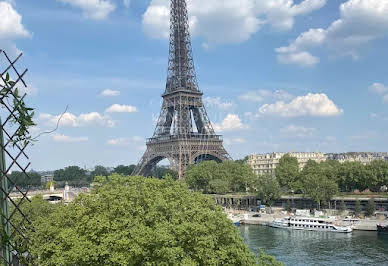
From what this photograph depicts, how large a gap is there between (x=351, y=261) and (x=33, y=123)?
35.4 metres

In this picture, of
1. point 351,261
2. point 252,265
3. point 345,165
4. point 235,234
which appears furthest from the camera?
point 345,165

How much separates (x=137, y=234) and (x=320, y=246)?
104 ft

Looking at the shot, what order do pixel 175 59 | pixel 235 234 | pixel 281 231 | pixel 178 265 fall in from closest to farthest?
pixel 178 265 → pixel 235 234 → pixel 281 231 → pixel 175 59

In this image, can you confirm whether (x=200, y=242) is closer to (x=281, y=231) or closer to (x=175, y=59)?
(x=281, y=231)

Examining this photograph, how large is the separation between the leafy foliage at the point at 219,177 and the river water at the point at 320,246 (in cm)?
2380

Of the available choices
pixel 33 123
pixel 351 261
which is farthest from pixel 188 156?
pixel 33 123

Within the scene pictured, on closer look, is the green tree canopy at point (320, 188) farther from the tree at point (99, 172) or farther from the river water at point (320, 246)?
the tree at point (99, 172)

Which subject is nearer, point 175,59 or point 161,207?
point 161,207

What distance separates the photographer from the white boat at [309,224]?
1996 inches

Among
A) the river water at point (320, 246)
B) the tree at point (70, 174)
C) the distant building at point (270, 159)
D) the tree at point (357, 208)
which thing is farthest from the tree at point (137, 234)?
the tree at point (70, 174)

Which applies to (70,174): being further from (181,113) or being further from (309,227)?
(309,227)

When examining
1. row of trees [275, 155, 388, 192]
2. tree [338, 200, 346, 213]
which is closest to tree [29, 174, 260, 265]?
tree [338, 200, 346, 213]

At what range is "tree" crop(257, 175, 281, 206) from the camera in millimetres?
68688

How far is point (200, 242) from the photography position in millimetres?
15617
